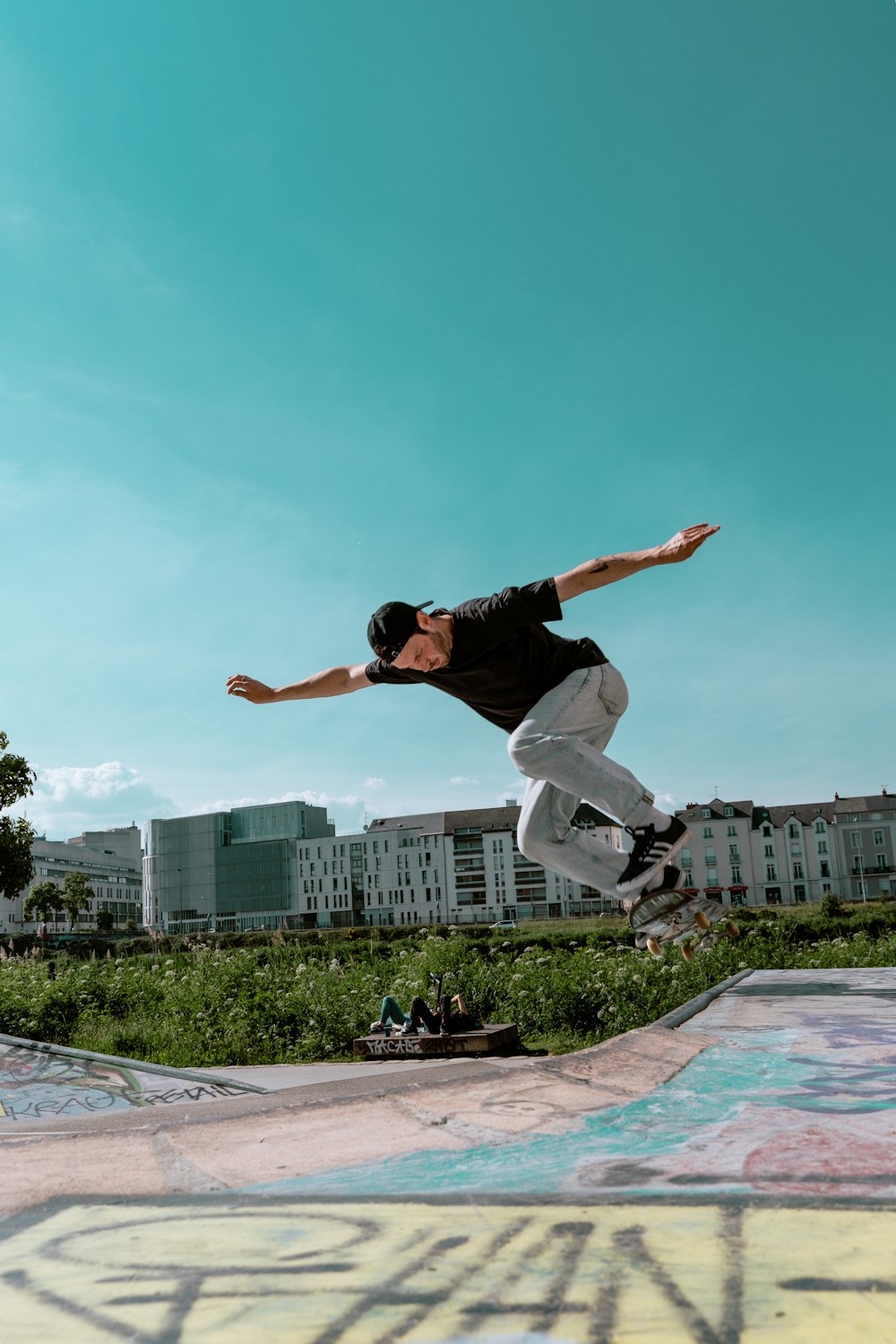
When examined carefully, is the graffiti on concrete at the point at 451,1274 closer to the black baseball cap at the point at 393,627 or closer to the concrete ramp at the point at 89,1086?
the black baseball cap at the point at 393,627

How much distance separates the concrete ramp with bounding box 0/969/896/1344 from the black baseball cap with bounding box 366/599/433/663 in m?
2.07

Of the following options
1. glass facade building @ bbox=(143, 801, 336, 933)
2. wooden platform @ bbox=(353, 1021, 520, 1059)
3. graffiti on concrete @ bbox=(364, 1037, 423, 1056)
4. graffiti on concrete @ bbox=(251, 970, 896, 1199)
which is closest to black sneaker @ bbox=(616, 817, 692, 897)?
graffiti on concrete @ bbox=(251, 970, 896, 1199)

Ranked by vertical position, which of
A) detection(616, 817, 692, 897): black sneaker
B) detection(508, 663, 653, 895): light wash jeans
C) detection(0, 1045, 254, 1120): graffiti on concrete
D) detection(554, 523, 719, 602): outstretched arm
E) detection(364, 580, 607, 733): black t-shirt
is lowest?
detection(0, 1045, 254, 1120): graffiti on concrete

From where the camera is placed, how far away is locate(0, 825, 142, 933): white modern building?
136250 mm

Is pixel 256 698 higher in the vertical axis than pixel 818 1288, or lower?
higher

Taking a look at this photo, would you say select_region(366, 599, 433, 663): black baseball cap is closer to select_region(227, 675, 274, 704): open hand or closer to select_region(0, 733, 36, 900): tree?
select_region(227, 675, 274, 704): open hand

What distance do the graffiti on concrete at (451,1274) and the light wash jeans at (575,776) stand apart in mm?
2686

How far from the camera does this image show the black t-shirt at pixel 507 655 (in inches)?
172

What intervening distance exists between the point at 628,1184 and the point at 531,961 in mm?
16206

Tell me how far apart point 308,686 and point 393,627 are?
3.53 feet

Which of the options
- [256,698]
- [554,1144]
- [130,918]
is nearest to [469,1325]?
[554,1144]

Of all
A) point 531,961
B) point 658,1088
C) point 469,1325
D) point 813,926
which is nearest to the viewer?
point 469,1325

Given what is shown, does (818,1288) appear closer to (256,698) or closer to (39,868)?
(256,698)

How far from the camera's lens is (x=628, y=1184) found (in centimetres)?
192
